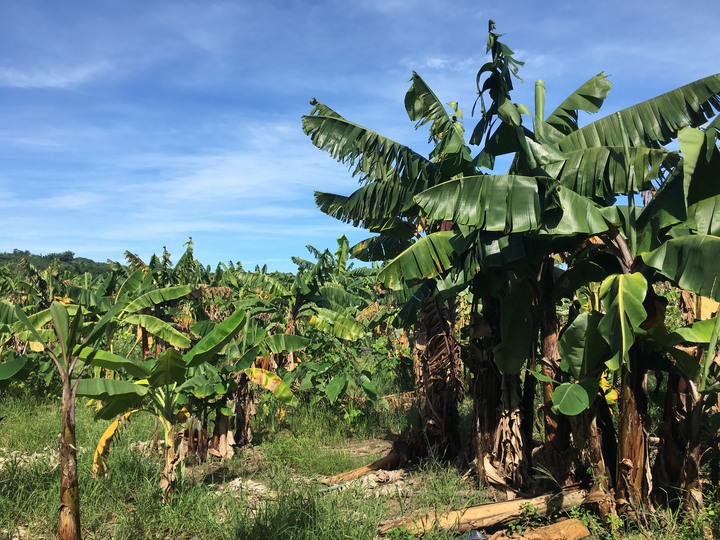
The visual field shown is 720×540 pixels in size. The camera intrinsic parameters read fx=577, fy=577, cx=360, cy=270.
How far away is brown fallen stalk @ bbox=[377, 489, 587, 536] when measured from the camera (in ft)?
18.3

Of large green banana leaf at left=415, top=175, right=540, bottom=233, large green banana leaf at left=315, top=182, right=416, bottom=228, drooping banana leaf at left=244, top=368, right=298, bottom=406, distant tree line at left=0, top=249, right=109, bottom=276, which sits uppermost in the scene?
distant tree line at left=0, top=249, right=109, bottom=276

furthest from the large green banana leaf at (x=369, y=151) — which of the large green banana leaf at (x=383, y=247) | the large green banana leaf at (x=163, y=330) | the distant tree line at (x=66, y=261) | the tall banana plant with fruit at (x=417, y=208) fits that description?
the distant tree line at (x=66, y=261)

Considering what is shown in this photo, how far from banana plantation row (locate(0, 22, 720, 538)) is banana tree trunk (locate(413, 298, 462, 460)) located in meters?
0.03

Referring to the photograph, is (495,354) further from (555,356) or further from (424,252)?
(424,252)

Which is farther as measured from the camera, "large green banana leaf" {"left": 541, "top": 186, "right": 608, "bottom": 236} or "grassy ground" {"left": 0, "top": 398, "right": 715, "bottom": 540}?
"grassy ground" {"left": 0, "top": 398, "right": 715, "bottom": 540}

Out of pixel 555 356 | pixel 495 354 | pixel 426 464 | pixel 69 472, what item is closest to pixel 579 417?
pixel 555 356

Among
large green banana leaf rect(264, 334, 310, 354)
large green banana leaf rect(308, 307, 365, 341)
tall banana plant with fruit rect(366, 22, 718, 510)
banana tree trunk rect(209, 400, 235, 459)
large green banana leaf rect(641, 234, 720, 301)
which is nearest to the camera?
large green banana leaf rect(641, 234, 720, 301)

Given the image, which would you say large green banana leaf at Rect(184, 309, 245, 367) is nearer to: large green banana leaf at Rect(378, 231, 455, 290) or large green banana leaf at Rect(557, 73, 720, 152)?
large green banana leaf at Rect(378, 231, 455, 290)

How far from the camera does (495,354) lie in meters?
6.55

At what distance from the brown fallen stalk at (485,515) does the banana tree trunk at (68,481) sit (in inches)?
108

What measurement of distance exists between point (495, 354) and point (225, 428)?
4.48 metres

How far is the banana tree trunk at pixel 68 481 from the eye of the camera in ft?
15.7

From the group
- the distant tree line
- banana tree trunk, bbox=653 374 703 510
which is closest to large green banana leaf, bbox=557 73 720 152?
banana tree trunk, bbox=653 374 703 510

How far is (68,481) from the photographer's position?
4.82m
